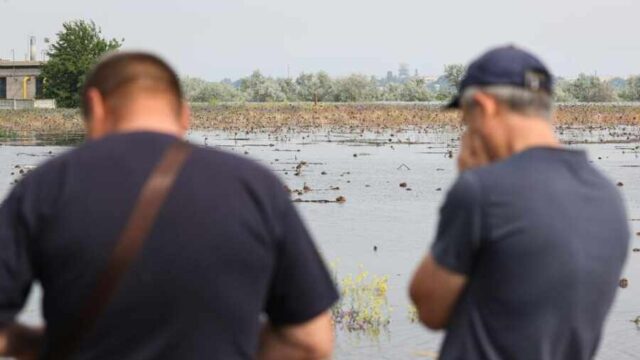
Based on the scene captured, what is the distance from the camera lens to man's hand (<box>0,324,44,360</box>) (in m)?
3.48

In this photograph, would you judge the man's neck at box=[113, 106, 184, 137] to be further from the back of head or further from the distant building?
the distant building

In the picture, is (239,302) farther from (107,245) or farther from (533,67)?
(533,67)

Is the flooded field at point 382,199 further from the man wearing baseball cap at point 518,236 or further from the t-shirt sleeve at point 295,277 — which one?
the t-shirt sleeve at point 295,277

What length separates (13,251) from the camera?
332 cm

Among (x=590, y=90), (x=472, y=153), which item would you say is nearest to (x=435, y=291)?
(x=472, y=153)

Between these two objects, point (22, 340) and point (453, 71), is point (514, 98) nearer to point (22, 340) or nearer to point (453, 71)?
point (22, 340)

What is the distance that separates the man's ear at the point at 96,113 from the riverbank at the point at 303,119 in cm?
6256

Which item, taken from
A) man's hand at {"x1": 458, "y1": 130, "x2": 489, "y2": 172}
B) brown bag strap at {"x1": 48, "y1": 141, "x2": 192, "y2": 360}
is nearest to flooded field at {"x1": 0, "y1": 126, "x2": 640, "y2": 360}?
man's hand at {"x1": 458, "y1": 130, "x2": 489, "y2": 172}

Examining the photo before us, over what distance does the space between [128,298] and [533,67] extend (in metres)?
1.45

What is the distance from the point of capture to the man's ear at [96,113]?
348cm

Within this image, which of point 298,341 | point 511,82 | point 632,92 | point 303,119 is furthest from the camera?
point 632,92

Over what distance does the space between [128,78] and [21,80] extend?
3960 inches

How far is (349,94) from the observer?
140m

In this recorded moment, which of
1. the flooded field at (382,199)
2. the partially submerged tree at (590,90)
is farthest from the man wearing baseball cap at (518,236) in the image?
the partially submerged tree at (590,90)
